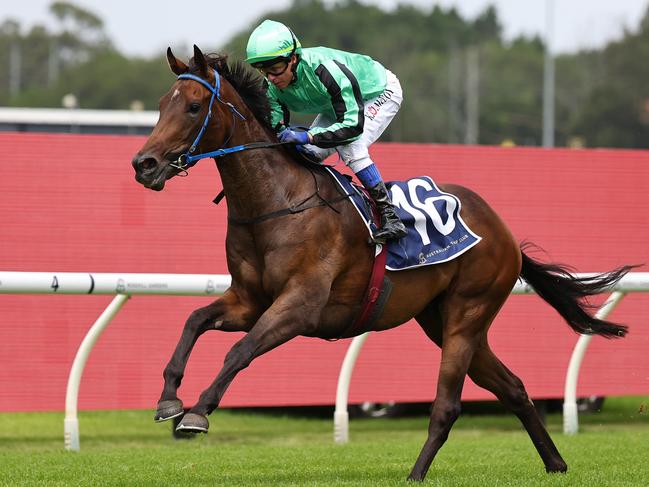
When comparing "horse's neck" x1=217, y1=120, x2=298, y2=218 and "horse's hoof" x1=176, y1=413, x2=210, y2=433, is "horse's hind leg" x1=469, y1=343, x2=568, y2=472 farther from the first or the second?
"horse's hoof" x1=176, y1=413, x2=210, y2=433

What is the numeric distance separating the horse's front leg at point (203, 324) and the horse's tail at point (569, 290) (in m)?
1.79

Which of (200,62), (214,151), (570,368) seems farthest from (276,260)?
(570,368)

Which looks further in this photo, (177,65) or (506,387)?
(506,387)

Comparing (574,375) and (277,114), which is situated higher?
(277,114)

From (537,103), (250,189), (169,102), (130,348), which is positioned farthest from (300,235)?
(537,103)

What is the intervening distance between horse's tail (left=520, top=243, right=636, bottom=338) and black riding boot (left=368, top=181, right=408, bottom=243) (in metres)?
1.09

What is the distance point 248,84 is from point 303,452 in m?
2.22

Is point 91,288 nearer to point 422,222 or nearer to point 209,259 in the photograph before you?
point 209,259

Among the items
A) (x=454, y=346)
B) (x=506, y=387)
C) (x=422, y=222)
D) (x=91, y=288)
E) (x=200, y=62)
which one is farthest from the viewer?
(x=91, y=288)

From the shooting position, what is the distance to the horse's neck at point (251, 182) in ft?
17.4

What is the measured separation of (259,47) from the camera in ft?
17.4

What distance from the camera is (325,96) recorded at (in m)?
5.53

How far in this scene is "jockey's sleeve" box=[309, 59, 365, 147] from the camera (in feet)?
17.7

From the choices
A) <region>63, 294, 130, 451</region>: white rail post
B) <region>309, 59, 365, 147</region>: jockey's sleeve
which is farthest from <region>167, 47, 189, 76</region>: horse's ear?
<region>63, 294, 130, 451</region>: white rail post
